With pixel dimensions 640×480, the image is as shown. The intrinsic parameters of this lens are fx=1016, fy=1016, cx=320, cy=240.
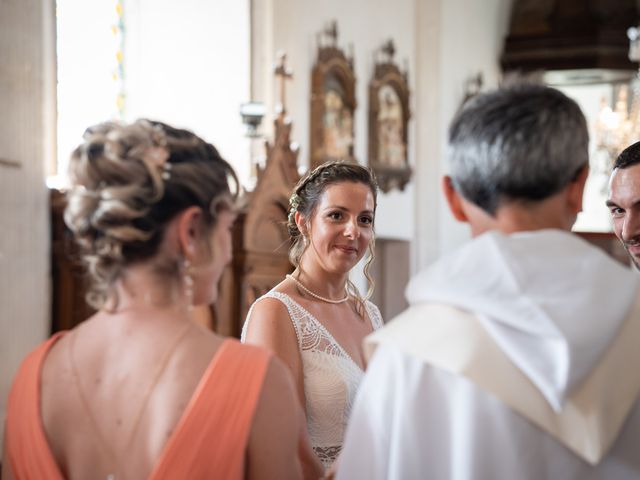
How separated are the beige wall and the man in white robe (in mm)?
6135

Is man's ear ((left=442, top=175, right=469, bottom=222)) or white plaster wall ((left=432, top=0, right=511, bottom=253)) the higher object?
white plaster wall ((left=432, top=0, right=511, bottom=253))

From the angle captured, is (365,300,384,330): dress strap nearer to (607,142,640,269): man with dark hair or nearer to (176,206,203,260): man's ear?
(607,142,640,269): man with dark hair

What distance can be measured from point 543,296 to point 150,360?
833 mm

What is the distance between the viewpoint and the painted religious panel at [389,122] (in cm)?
1430

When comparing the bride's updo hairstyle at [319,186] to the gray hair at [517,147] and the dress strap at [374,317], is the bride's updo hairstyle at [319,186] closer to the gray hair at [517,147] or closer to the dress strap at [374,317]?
the dress strap at [374,317]

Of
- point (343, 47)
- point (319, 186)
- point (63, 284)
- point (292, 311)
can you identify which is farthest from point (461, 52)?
point (292, 311)

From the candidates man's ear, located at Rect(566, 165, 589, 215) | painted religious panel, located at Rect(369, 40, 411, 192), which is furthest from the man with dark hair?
painted religious panel, located at Rect(369, 40, 411, 192)

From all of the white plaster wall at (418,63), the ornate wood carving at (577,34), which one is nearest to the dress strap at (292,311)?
the white plaster wall at (418,63)

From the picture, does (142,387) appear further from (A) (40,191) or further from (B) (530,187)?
(A) (40,191)

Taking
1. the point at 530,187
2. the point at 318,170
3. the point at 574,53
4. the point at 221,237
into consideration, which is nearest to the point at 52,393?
the point at 221,237

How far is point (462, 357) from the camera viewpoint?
6.46ft

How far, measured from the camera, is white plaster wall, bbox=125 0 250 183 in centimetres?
1146

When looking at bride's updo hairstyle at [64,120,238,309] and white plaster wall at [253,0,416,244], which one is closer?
bride's updo hairstyle at [64,120,238,309]

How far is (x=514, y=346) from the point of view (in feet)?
6.47
